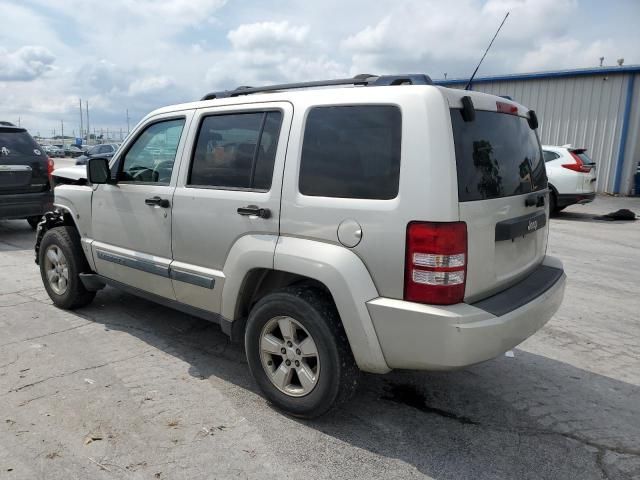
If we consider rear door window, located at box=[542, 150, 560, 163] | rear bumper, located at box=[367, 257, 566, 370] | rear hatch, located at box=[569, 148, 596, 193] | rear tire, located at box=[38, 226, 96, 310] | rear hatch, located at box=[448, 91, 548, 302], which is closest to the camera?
rear bumper, located at box=[367, 257, 566, 370]

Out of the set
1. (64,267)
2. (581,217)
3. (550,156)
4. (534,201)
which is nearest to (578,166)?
(550,156)

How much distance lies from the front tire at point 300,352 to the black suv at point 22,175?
267 inches

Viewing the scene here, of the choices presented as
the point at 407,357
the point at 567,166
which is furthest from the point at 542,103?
the point at 407,357

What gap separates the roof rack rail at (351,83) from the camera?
2936 mm

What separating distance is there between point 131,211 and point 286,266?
1747 mm

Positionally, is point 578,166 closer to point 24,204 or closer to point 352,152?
point 352,152

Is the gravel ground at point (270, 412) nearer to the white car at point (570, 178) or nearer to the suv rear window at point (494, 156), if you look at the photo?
the suv rear window at point (494, 156)

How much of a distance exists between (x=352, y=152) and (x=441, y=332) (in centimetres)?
106

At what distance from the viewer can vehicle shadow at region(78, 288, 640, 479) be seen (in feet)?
8.92

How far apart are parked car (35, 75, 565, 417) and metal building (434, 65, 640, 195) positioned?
15.4 metres

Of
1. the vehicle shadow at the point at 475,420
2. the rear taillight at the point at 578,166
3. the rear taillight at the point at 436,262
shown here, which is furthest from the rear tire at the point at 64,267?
the rear taillight at the point at 578,166

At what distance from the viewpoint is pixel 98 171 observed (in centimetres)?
421

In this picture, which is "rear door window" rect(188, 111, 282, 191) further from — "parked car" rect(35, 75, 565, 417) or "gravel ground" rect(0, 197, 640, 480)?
"gravel ground" rect(0, 197, 640, 480)

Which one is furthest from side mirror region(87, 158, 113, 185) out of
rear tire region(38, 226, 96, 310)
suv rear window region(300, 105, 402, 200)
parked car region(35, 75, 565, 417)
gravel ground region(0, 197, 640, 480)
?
suv rear window region(300, 105, 402, 200)
